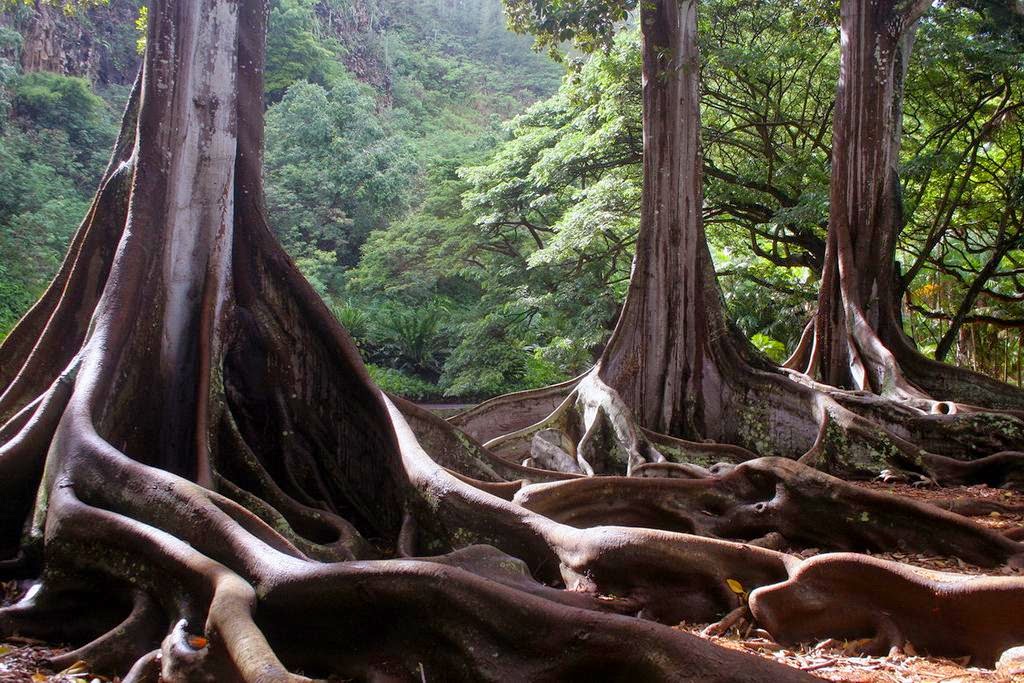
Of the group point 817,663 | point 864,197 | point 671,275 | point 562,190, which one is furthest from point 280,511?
point 562,190

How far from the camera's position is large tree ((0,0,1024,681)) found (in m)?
2.61

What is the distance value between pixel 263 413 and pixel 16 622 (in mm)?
1932

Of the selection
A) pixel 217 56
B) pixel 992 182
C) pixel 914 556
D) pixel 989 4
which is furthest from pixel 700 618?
pixel 992 182

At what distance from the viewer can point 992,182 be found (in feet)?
43.6

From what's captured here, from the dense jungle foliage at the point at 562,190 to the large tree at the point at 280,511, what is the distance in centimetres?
157

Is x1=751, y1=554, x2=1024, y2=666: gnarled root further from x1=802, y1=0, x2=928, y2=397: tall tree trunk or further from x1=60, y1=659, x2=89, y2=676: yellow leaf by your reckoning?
x1=802, y1=0, x2=928, y2=397: tall tree trunk

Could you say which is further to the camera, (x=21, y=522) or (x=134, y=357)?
(x=134, y=357)

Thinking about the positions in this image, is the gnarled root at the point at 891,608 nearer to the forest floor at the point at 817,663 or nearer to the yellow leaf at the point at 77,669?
the forest floor at the point at 817,663

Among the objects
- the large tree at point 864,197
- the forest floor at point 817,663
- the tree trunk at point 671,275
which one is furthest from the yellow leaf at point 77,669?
the large tree at point 864,197

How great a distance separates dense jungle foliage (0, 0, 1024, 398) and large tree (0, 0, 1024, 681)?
1566 mm

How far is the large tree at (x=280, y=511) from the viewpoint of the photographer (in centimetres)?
261

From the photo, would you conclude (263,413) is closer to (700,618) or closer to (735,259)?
(700,618)

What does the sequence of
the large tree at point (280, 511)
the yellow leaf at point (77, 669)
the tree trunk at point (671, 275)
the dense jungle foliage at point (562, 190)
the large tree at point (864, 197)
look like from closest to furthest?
the large tree at point (280, 511) → the yellow leaf at point (77, 669) → the tree trunk at point (671, 275) → the large tree at point (864, 197) → the dense jungle foliage at point (562, 190)

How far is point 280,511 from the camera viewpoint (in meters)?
4.35
